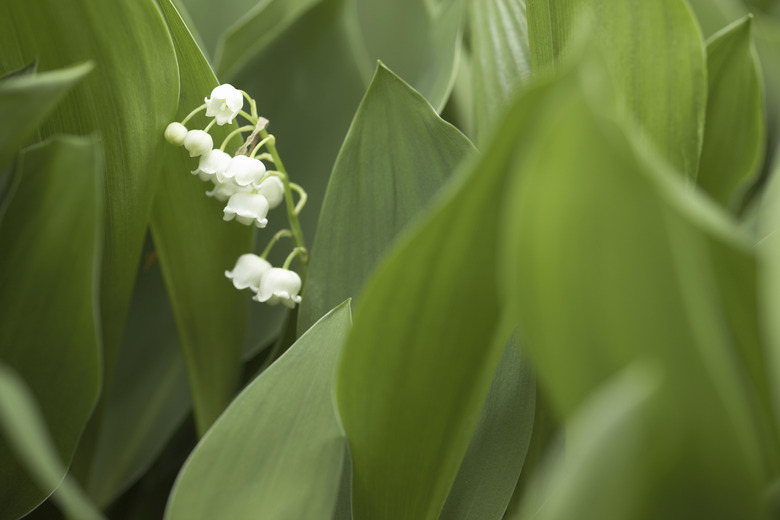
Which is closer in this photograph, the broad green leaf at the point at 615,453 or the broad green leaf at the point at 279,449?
the broad green leaf at the point at 615,453

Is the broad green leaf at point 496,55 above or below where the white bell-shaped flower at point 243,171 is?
above

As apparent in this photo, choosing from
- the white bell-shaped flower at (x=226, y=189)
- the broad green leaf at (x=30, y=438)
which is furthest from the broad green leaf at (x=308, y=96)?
the broad green leaf at (x=30, y=438)

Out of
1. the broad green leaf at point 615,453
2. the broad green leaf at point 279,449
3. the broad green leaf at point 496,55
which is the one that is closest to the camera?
the broad green leaf at point 615,453

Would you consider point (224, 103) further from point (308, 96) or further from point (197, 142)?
point (308, 96)

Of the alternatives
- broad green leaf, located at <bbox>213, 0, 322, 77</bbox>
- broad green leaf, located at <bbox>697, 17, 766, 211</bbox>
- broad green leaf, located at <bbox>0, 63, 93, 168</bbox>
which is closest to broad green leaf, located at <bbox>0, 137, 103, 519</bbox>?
broad green leaf, located at <bbox>0, 63, 93, 168</bbox>

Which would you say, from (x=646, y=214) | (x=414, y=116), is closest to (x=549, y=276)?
(x=646, y=214)

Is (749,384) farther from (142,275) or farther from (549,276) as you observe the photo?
(142,275)

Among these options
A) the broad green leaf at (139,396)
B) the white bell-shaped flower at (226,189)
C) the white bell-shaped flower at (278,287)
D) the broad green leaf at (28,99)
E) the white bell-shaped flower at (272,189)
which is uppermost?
the broad green leaf at (28,99)

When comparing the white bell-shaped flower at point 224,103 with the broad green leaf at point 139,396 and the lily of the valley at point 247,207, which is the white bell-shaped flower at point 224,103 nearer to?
the lily of the valley at point 247,207
